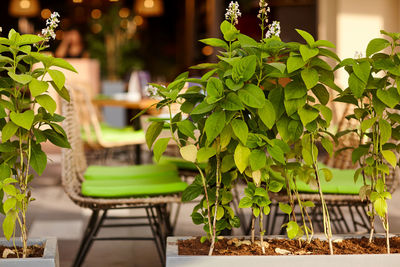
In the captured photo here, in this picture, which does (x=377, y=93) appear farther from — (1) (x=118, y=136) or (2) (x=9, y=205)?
(1) (x=118, y=136)

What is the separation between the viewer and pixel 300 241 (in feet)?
6.16

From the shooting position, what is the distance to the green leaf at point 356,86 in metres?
1.73

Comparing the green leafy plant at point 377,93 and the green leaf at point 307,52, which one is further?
the green leafy plant at point 377,93

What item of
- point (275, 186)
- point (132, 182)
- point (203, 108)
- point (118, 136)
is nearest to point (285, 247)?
point (275, 186)

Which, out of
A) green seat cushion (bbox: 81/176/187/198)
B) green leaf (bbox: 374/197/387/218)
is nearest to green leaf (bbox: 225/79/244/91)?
green leaf (bbox: 374/197/387/218)

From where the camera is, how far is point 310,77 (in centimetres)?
168

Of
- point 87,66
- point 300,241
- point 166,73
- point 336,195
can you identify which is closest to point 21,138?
point 300,241

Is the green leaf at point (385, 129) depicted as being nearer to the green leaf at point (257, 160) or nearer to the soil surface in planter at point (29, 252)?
the green leaf at point (257, 160)

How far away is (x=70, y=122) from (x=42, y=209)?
78.8 inches

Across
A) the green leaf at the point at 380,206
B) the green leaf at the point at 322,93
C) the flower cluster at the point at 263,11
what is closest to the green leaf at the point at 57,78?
the flower cluster at the point at 263,11

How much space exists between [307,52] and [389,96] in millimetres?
297

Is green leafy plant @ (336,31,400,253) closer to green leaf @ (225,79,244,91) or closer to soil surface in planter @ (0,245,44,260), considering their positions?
green leaf @ (225,79,244,91)

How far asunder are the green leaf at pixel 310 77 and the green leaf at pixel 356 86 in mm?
120

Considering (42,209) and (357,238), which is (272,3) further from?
(357,238)
